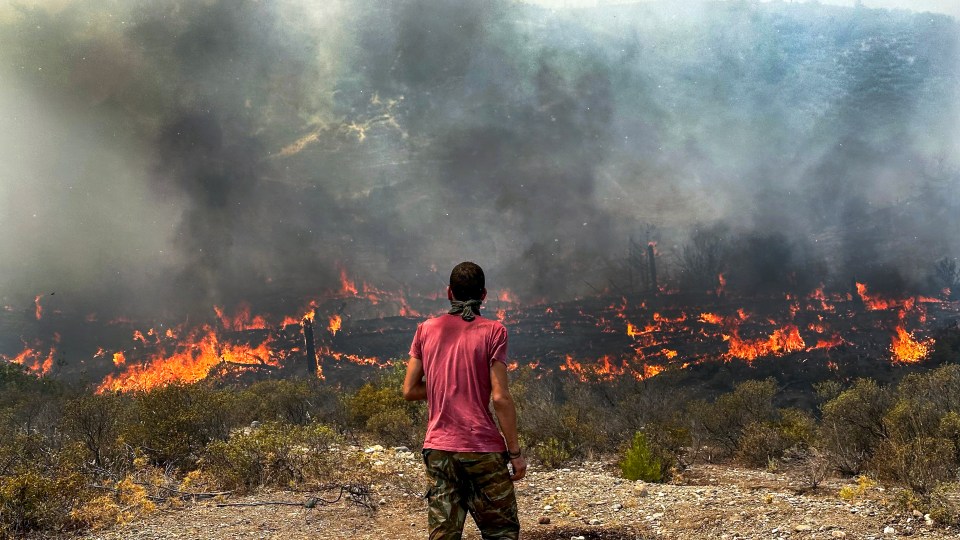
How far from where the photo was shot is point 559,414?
14.4 metres

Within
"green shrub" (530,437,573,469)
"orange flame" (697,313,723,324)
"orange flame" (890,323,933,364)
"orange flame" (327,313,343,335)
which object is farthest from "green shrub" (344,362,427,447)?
"orange flame" (890,323,933,364)

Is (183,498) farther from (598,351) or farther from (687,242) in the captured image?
(687,242)

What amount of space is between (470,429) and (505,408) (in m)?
0.25

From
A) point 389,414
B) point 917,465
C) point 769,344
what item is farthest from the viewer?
point 769,344

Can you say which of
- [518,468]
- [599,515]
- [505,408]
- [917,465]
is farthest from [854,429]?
[505,408]

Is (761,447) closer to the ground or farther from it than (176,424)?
closer to the ground

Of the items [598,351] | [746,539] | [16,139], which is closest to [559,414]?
[746,539]

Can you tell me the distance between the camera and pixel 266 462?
1009 centimetres

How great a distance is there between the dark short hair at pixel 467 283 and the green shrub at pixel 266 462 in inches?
282

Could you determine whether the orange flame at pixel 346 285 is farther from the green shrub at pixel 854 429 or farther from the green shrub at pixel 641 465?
the green shrub at pixel 854 429

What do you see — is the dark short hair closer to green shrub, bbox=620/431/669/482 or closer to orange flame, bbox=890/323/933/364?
green shrub, bbox=620/431/669/482

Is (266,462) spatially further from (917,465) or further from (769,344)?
(769,344)

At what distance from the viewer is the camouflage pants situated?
12.3 ft

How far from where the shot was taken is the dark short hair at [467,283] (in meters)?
3.87
